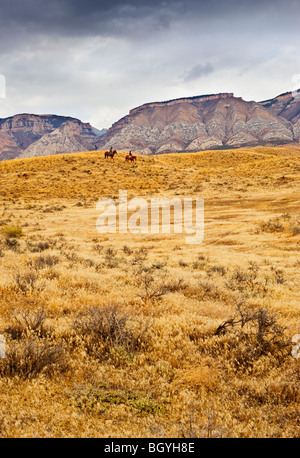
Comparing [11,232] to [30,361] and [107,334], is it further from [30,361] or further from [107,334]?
[30,361]

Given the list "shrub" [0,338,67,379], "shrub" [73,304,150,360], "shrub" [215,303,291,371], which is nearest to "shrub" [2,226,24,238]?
"shrub" [73,304,150,360]

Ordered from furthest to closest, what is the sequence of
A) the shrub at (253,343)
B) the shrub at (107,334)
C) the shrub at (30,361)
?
the shrub at (107,334), the shrub at (253,343), the shrub at (30,361)

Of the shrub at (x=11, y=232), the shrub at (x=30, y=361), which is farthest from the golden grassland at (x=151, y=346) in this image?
the shrub at (x=11, y=232)

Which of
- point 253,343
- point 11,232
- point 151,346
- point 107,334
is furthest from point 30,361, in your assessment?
point 11,232

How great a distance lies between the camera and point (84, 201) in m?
36.1

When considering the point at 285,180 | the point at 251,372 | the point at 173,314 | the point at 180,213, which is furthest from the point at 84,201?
the point at 251,372

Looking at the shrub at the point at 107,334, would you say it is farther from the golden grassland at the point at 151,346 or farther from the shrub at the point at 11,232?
the shrub at the point at 11,232

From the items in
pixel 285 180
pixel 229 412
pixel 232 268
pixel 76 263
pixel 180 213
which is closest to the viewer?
pixel 229 412

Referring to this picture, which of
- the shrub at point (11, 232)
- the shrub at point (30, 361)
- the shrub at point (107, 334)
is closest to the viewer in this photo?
the shrub at point (30, 361)

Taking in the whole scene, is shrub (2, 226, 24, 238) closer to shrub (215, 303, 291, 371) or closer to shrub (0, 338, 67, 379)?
shrub (0, 338, 67, 379)

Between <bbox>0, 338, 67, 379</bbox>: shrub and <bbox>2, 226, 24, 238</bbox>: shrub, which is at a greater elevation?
<bbox>2, 226, 24, 238</bbox>: shrub

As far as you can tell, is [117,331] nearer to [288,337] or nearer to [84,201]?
[288,337]

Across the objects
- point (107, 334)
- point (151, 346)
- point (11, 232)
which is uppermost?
point (11, 232)
